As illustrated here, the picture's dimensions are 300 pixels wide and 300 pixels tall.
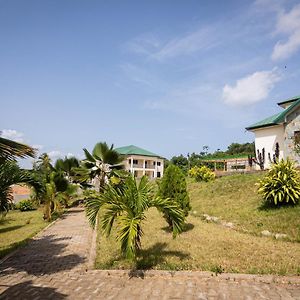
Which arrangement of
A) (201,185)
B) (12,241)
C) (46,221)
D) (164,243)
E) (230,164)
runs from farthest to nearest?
(230,164) → (201,185) → (46,221) → (12,241) → (164,243)

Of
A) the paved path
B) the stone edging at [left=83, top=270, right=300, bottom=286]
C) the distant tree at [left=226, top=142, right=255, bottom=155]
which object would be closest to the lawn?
the stone edging at [left=83, top=270, right=300, bottom=286]

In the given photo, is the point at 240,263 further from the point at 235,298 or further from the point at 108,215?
the point at 108,215

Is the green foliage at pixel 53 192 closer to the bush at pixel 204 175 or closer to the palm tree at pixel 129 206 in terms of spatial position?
the palm tree at pixel 129 206

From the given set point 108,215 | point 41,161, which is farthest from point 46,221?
point 41,161

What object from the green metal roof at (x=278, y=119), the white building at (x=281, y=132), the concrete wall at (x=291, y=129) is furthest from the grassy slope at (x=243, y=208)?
the green metal roof at (x=278, y=119)

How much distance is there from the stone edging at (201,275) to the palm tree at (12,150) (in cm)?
303

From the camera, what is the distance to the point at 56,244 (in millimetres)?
10172

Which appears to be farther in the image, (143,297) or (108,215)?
(108,215)

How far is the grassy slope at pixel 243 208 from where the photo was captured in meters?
9.48

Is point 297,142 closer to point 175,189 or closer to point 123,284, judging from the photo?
point 175,189

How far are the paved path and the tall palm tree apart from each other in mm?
2588

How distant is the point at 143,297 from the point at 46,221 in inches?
479

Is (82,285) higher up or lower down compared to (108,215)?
lower down

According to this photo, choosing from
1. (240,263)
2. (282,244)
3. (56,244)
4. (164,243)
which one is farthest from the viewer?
(56,244)
